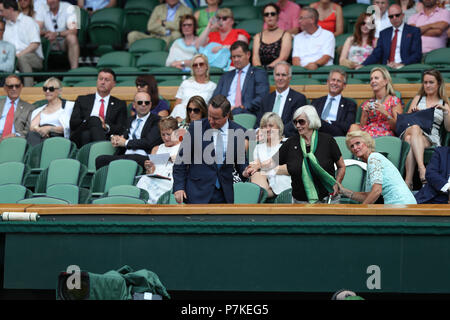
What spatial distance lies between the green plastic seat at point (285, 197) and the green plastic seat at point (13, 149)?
9.93ft

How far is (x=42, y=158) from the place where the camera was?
9.00 m

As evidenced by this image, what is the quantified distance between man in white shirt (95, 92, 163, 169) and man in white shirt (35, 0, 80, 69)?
11.5ft

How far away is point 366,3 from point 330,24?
4.51 feet

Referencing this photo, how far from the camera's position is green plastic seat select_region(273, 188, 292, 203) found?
7.34m

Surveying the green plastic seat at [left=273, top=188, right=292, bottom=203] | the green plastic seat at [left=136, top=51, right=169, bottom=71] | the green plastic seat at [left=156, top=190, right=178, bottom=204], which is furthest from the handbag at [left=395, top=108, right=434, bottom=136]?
the green plastic seat at [left=136, top=51, right=169, bottom=71]

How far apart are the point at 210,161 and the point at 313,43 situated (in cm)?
488

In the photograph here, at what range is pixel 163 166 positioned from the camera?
8344 mm

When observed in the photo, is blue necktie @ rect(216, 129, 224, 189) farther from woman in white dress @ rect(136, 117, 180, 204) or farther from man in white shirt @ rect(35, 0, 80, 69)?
man in white shirt @ rect(35, 0, 80, 69)

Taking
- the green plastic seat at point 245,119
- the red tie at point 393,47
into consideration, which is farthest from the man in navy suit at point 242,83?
the red tie at point 393,47

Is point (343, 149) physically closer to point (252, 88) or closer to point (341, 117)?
point (341, 117)

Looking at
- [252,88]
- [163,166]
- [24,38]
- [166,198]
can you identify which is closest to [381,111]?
[252,88]

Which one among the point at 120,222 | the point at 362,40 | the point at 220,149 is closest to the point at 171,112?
the point at 362,40
